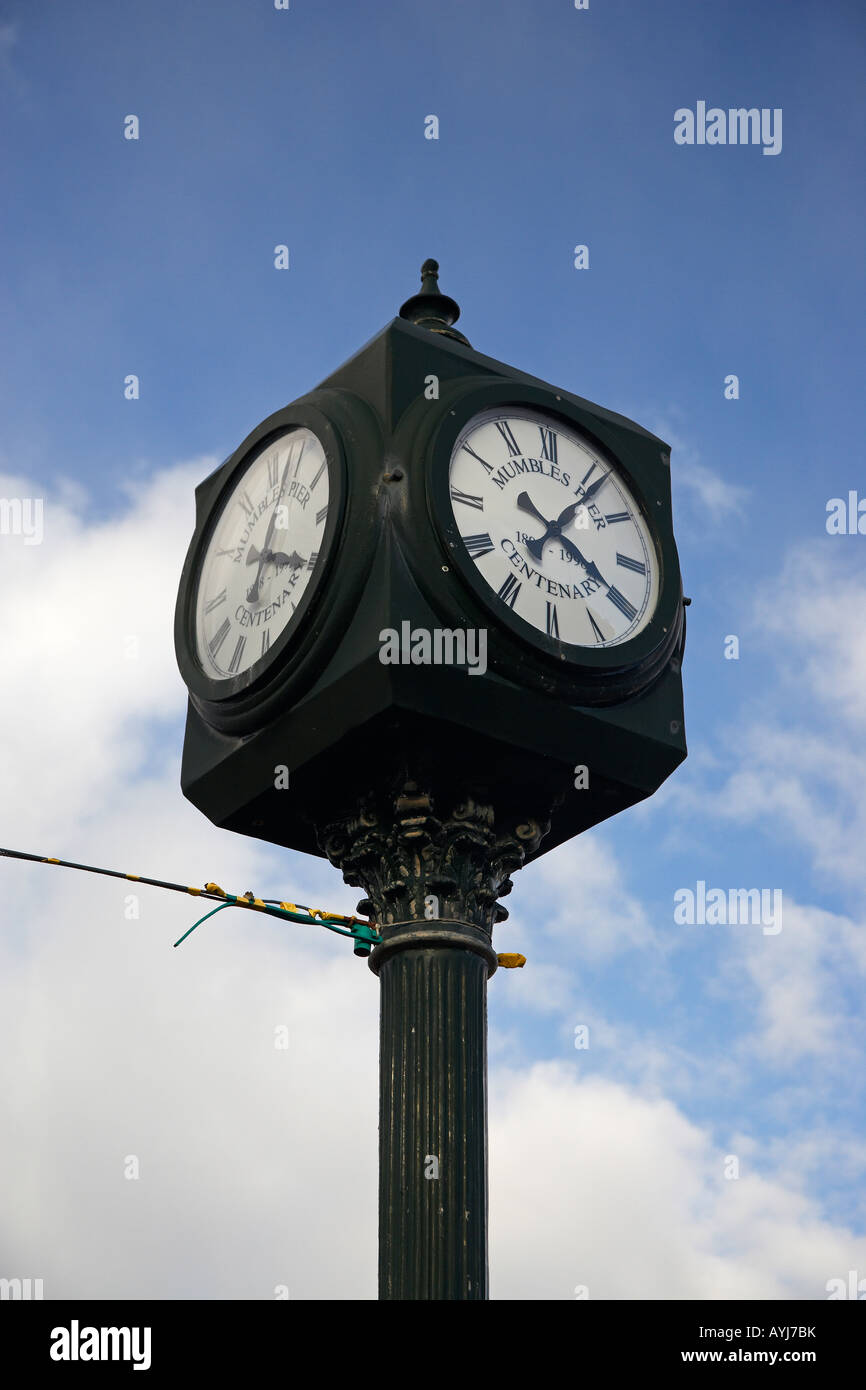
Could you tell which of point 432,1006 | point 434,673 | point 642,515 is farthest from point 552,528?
point 432,1006

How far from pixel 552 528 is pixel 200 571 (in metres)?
2.06

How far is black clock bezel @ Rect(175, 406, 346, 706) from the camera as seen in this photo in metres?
10.4

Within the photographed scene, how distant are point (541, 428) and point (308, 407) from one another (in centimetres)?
119

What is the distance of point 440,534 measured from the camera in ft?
33.8

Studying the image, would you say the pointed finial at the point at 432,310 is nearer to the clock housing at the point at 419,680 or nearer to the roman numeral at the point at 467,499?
the clock housing at the point at 419,680

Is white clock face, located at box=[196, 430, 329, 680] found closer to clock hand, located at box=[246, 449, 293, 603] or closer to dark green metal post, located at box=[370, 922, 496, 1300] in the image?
clock hand, located at box=[246, 449, 293, 603]

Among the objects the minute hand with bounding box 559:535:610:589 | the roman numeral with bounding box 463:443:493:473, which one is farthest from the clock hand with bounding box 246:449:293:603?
the minute hand with bounding box 559:535:610:589

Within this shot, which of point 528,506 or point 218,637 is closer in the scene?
point 528,506

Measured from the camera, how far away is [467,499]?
421 inches

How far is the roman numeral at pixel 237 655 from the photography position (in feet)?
36.2

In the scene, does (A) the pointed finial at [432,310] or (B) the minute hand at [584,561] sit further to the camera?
(A) the pointed finial at [432,310]

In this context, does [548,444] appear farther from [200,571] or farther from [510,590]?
[200,571]

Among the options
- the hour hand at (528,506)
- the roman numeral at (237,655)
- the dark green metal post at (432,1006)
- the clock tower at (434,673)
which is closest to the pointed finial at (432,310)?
the clock tower at (434,673)

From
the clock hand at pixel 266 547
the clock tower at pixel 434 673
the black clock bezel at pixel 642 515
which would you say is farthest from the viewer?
the clock hand at pixel 266 547
